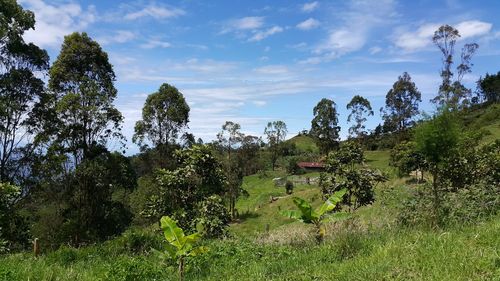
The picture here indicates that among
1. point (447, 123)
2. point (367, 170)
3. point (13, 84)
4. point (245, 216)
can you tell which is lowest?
point (245, 216)

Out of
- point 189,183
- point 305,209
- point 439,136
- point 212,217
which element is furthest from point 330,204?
point 189,183

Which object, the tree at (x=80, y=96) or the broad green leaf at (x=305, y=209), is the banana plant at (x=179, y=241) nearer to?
the broad green leaf at (x=305, y=209)

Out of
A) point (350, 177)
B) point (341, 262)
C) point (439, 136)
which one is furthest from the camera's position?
point (350, 177)

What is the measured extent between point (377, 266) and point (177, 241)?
307 centimetres

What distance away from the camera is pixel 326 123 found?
51.5 m

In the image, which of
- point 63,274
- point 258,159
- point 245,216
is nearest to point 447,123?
point 63,274

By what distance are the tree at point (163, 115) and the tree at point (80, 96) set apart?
5.77 metres

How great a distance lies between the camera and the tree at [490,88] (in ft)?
242

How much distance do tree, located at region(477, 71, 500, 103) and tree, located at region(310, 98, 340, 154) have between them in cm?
3913

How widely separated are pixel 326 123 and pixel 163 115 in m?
30.1

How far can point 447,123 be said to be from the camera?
1078 cm

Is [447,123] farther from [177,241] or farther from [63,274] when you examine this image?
[63,274]

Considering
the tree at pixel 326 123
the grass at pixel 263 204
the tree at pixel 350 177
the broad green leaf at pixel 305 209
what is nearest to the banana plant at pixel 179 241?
the broad green leaf at pixel 305 209

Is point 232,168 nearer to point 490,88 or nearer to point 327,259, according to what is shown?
point 327,259
